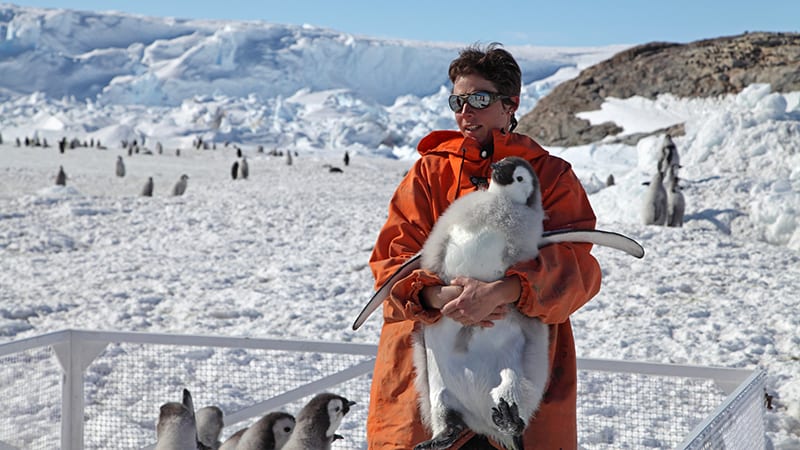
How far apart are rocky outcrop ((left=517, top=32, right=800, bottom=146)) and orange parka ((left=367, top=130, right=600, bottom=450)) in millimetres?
23215

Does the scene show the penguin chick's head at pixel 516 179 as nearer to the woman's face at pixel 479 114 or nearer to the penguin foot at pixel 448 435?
the woman's face at pixel 479 114

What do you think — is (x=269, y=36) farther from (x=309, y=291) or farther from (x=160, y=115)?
(x=309, y=291)

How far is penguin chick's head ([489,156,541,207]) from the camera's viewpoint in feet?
4.74

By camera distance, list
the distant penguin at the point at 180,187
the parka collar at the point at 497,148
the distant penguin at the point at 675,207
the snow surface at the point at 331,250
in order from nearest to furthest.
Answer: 1. the parka collar at the point at 497,148
2. the snow surface at the point at 331,250
3. the distant penguin at the point at 675,207
4. the distant penguin at the point at 180,187

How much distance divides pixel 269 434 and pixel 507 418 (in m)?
1.34

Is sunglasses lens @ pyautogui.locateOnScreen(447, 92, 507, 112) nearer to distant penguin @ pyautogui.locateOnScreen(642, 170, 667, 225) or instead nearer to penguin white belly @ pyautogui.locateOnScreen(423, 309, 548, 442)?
penguin white belly @ pyautogui.locateOnScreen(423, 309, 548, 442)

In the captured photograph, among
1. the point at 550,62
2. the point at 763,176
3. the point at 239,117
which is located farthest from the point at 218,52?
the point at 763,176

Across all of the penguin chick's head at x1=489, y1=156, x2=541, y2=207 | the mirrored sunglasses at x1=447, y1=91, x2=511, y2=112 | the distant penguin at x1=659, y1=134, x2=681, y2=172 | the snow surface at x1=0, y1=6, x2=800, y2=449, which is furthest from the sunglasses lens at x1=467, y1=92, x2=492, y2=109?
the distant penguin at x1=659, y1=134, x2=681, y2=172

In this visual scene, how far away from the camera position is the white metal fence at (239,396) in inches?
98.4

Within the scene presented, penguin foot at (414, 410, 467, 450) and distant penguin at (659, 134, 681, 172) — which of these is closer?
penguin foot at (414, 410, 467, 450)

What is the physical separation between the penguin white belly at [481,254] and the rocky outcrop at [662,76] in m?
23.4

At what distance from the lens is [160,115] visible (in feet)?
212

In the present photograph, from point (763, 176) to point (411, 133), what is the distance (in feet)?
145

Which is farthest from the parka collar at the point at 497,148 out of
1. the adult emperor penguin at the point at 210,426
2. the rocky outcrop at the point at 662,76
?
the rocky outcrop at the point at 662,76
